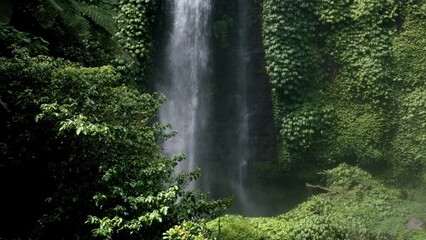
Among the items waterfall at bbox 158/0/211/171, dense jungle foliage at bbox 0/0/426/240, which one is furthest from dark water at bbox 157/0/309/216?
dense jungle foliage at bbox 0/0/426/240

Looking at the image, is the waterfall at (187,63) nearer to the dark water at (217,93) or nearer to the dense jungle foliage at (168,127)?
the dark water at (217,93)

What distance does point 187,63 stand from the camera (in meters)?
13.3

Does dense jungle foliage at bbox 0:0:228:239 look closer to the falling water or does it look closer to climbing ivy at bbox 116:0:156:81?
climbing ivy at bbox 116:0:156:81

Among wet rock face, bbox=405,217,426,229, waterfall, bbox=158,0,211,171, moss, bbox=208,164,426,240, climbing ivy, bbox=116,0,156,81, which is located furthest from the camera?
waterfall, bbox=158,0,211,171

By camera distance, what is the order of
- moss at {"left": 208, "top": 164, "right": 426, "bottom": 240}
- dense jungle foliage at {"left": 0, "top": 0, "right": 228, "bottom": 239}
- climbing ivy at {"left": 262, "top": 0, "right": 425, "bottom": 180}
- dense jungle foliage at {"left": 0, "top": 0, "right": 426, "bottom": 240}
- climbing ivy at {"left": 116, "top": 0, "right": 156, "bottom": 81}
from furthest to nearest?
climbing ivy at {"left": 116, "top": 0, "right": 156, "bottom": 81} < climbing ivy at {"left": 262, "top": 0, "right": 425, "bottom": 180} < moss at {"left": 208, "top": 164, "right": 426, "bottom": 240} < dense jungle foliage at {"left": 0, "top": 0, "right": 426, "bottom": 240} < dense jungle foliage at {"left": 0, "top": 0, "right": 228, "bottom": 239}

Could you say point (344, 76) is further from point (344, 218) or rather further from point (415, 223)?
point (344, 218)

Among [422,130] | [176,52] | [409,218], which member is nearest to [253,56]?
[176,52]

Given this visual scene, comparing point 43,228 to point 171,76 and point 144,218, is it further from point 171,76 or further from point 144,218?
point 171,76

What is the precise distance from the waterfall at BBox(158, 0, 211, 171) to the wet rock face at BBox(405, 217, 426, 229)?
6888 millimetres

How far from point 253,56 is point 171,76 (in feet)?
8.63

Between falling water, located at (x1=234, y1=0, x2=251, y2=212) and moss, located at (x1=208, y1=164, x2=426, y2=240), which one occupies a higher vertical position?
falling water, located at (x1=234, y1=0, x2=251, y2=212)

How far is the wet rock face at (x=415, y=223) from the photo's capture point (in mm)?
7649

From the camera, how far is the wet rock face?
765 centimetres

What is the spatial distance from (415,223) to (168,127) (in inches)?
192
